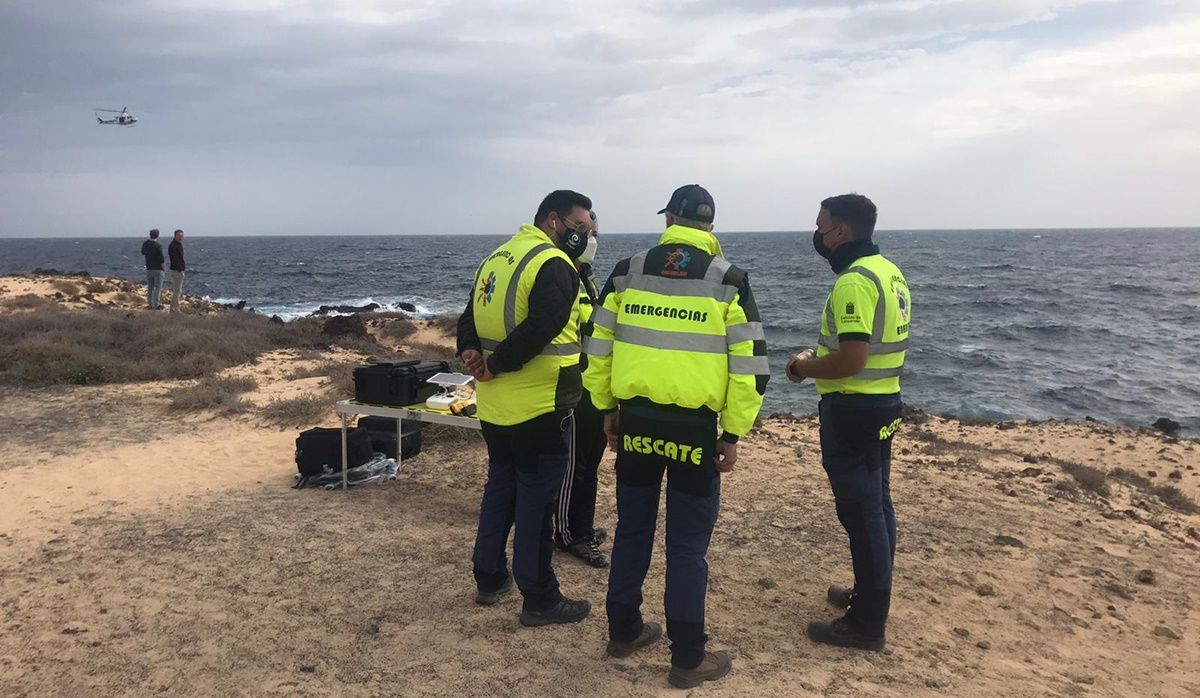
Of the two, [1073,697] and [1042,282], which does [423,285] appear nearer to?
[1042,282]

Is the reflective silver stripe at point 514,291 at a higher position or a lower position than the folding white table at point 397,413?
higher

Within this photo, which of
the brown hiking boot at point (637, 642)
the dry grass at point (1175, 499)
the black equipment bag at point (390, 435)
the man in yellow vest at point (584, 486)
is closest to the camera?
the brown hiking boot at point (637, 642)

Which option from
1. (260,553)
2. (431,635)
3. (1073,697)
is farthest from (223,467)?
(1073,697)


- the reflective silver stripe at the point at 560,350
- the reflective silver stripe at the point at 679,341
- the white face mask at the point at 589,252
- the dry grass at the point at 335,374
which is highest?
the white face mask at the point at 589,252

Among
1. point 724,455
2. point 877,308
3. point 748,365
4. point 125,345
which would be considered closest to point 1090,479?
point 877,308

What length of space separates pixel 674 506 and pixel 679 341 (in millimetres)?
751

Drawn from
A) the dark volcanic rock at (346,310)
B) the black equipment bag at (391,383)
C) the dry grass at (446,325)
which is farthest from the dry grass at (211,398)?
the dark volcanic rock at (346,310)

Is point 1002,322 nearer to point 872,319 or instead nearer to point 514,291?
point 872,319

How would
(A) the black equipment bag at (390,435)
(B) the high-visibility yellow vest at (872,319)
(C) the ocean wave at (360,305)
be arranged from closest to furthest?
(B) the high-visibility yellow vest at (872,319), (A) the black equipment bag at (390,435), (C) the ocean wave at (360,305)

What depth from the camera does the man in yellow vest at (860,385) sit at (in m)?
3.67

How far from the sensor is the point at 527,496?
399 cm

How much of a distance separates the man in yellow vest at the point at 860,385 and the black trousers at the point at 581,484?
1.47 metres

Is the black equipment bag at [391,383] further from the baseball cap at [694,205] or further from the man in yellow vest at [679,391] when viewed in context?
the baseball cap at [694,205]

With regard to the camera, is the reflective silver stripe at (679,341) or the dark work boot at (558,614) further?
the dark work boot at (558,614)
